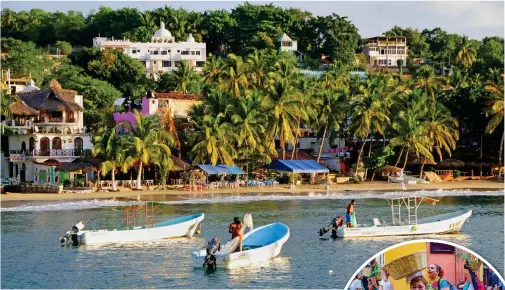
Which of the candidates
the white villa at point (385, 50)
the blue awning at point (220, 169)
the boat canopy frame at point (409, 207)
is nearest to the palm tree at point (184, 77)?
the blue awning at point (220, 169)

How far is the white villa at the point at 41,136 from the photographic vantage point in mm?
60500

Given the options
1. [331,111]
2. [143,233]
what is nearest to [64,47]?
[331,111]

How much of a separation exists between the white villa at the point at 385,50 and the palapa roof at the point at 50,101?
5353cm

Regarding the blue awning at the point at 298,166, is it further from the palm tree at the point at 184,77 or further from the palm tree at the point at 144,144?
the palm tree at the point at 184,77

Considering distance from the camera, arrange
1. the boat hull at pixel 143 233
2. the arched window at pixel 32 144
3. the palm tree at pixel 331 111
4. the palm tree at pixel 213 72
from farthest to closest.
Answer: the palm tree at pixel 213 72 → the palm tree at pixel 331 111 → the arched window at pixel 32 144 → the boat hull at pixel 143 233

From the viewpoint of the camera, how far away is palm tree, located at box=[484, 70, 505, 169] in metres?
66.4

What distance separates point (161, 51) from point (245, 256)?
71719mm

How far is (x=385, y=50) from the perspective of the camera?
111 metres

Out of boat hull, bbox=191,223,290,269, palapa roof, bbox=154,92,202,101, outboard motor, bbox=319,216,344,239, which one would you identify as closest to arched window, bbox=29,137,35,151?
palapa roof, bbox=154,92,202,101

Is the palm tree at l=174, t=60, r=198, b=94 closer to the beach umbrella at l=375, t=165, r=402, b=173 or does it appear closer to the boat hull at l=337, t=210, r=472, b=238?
the beach umbrella at l=375, t=165, r=402, b=173

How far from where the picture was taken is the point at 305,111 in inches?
2564

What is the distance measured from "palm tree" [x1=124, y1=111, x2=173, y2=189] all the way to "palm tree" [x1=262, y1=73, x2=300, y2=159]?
928cm

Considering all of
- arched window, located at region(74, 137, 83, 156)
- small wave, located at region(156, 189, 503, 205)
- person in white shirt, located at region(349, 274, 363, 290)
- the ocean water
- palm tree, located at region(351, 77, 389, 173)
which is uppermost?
palm tree, located at region(351, 77, 389, 173)

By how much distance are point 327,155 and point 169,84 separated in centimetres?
2003
